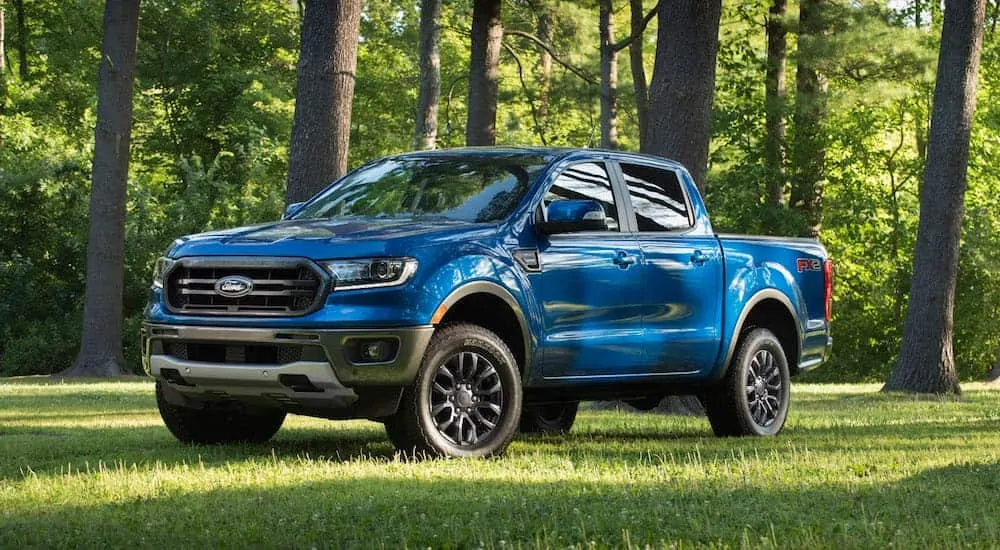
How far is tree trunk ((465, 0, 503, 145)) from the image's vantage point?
2397cm

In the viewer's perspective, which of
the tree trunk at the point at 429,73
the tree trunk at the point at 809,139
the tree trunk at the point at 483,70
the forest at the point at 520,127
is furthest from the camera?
the tree trunk at the point at 809,139

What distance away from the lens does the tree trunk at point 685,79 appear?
14.9 m

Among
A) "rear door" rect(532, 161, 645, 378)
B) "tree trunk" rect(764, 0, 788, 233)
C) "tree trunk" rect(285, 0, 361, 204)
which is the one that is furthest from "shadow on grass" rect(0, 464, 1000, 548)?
"tree trunk" rect(764, 0, 788, 233)

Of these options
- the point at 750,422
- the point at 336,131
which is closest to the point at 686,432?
the point at 750,422

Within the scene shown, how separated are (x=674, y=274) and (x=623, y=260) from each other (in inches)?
25.9

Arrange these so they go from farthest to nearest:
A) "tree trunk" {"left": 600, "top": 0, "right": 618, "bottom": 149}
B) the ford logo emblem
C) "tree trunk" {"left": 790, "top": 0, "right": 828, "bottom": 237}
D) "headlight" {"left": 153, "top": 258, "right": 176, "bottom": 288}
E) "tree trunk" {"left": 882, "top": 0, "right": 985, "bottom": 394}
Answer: "tree trunk" {"left": 790, "top": 0, "right": 828, "bottom": 237}, "tree trunk" {"left": 600, "top": 0, "right": 618, "bottom": 149}, "tree trunk" {"left": 882, "top": 0, "right": 985, "bottom": 394}, "headlight" {"left": 153, "top": 258, "right": 176, "bottom": 288}, the ford logo emblem

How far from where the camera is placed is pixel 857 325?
4066 centimetres

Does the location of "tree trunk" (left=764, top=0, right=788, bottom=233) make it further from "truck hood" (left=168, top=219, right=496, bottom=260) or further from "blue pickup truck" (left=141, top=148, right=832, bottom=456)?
"truck hood" (left=168, top=219, right=496, bottom=260)

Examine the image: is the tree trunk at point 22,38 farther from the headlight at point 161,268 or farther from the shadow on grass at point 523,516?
the shadow on grass at point 523,516

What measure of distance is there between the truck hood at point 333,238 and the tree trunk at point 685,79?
595 cm

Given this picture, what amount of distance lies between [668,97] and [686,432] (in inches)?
158

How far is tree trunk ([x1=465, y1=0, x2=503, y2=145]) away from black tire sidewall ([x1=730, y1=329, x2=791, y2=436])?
1237 cm

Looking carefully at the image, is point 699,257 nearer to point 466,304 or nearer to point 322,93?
point 466,304

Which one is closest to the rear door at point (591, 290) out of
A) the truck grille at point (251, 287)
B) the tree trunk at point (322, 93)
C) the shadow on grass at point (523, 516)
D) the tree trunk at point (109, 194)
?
the truck grille at point (251, 287)
